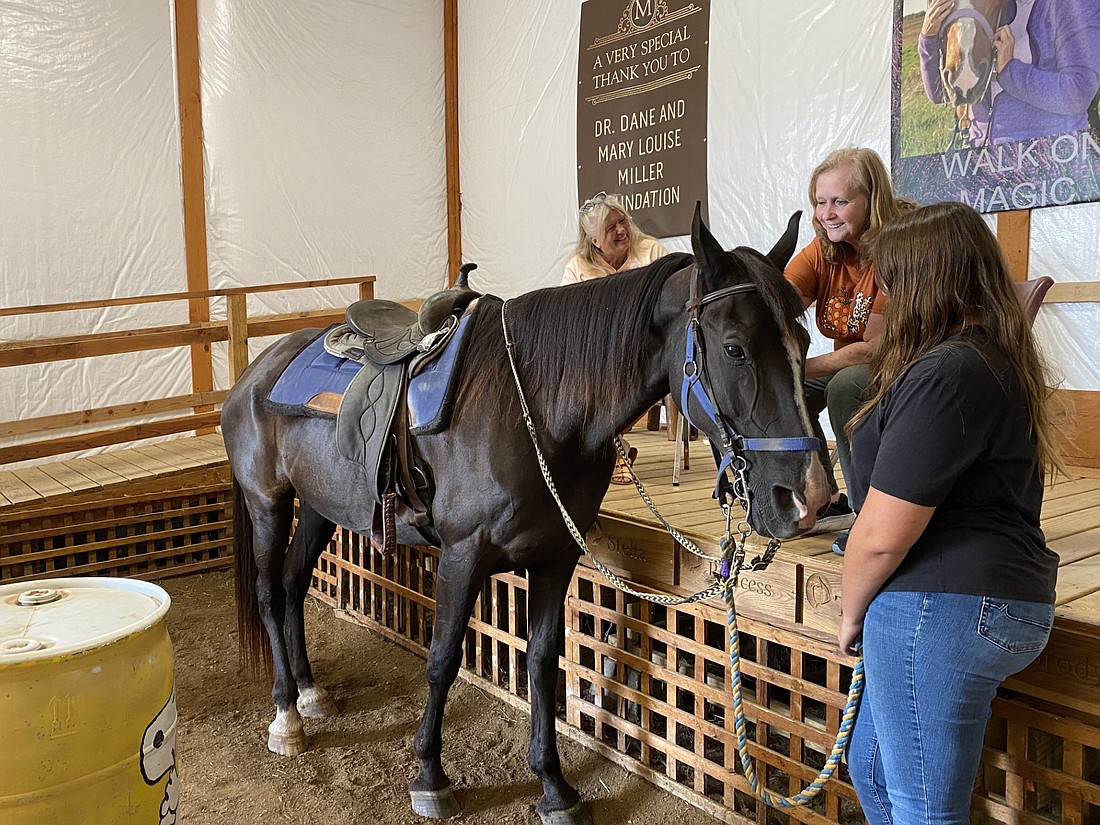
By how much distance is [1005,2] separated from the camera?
10.8 feet

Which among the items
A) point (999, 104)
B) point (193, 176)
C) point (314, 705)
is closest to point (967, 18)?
point (999, 104)

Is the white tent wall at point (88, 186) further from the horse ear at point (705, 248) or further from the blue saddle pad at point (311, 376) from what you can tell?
the horse ear at point (705, 248)

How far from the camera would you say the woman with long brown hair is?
1187 mm

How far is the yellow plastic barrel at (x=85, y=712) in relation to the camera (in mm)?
1156

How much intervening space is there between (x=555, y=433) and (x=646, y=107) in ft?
11.8

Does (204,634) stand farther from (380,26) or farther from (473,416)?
(380,26)

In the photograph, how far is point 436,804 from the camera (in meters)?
2.21

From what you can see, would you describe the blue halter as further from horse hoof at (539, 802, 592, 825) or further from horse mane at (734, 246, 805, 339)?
horse hoof at (539, 802, 592, 825)

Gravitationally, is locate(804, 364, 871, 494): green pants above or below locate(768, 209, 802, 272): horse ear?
below

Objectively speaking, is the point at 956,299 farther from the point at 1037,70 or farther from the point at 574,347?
the point at 1037,70

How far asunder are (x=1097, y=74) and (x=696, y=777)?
2819 millimetres

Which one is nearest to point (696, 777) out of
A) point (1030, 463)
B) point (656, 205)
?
point (1030, 463)

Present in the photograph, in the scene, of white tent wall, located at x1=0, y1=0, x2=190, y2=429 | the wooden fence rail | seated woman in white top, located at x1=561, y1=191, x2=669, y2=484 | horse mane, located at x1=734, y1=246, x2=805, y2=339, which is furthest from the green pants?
white tent wall, located at x1=0, y1=0, x2=190, y2=429

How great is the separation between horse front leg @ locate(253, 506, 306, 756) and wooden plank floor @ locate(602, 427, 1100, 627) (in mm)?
1073
